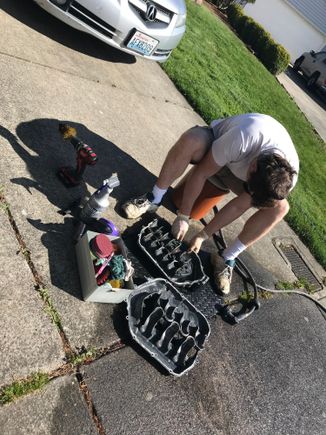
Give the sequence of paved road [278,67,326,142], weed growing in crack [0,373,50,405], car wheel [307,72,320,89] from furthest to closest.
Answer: car wheel [307,72,320,89] → paved road [278,67,326,142] → weed growing in crack [0,373,50,405]

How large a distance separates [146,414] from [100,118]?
2.51m

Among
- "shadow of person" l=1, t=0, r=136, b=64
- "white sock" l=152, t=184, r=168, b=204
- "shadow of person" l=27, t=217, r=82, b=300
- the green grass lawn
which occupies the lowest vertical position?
"shadow of person" l=27, t=217, r=82, b=300

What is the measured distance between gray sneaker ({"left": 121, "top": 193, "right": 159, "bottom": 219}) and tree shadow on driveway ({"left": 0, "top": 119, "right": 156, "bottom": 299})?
151 millimetres

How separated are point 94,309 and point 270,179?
127cm

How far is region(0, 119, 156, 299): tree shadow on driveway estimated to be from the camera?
228 cm

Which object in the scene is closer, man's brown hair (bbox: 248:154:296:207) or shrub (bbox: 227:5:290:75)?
man's brown hair (bbox: 248:154:296:207)

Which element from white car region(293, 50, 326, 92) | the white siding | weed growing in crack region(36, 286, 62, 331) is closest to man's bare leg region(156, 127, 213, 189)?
weed growing in crack region(36, 286, 62, 331)

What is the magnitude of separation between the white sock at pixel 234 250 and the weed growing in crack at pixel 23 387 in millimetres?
1741

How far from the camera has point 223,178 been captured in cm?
308

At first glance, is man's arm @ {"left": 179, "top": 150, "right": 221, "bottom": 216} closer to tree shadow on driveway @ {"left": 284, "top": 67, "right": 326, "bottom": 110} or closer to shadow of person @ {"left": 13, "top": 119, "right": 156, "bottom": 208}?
shadow of person @ {"left": 13, "top": 119, "right": 156, "bottom": 208}

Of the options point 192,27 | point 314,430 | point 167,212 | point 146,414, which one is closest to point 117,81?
point 167,212

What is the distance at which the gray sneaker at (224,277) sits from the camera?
2.98 metres

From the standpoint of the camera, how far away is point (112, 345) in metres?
2.14

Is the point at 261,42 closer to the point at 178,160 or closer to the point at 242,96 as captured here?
the point at 242,96
